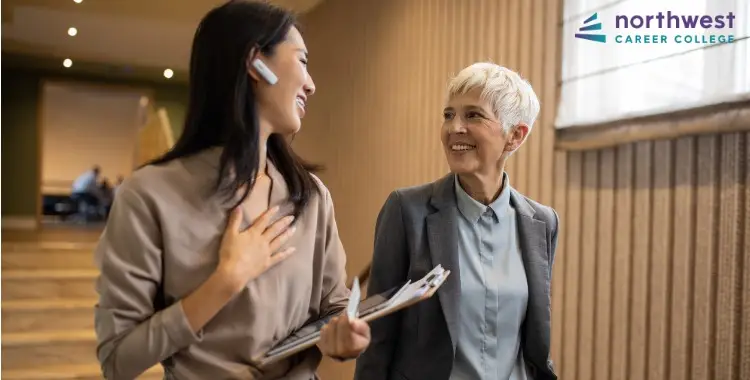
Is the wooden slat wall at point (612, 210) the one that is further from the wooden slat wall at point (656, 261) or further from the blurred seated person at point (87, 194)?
the blurred seated person at point (87, 194)

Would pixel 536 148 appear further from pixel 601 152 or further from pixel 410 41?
pixel 410 41

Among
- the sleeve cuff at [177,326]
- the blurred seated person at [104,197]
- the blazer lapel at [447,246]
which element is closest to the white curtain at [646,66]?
the blazer lapel at [447,246]

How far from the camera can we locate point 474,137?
1.45 meters

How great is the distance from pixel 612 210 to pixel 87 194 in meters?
10.3

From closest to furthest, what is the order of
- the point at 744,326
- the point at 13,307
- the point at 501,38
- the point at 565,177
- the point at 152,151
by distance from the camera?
the point at 744,326
the point at 565,177
the point at 501,38
the point at 13,307
the point at 152,151

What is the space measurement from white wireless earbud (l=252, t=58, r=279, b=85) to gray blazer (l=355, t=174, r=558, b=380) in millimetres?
484

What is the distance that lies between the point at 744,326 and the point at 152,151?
6327 millimetres

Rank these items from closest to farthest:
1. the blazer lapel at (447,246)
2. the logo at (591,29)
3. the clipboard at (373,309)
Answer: the clipboard at (373,309), the blazer lapel at (447,246), the logo at (591,29)

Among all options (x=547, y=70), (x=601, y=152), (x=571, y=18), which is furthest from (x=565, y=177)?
(x=571, y=18)

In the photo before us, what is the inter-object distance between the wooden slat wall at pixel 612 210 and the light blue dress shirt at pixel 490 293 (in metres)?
0.63

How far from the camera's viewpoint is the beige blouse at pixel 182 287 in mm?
989

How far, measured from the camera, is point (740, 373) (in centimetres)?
167

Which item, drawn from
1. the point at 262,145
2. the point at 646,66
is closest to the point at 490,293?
the point at 262,145

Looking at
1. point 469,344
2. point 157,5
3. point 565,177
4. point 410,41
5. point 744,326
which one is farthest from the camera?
point 157,5
